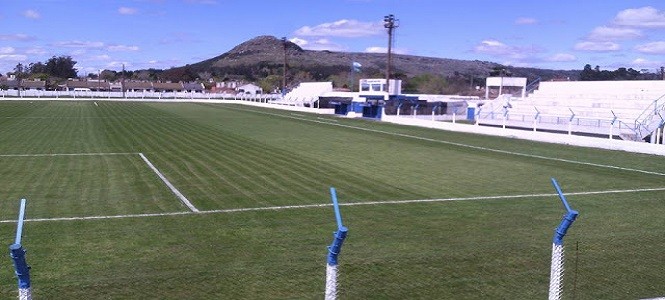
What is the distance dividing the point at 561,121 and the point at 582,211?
83.4 feet

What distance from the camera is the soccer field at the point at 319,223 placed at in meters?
7.97

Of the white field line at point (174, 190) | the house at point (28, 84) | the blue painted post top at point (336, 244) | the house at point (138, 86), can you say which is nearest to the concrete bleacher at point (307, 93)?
the white field line at point (174, 190)

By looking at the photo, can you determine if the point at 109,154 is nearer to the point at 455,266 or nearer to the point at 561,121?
the point at 455,266

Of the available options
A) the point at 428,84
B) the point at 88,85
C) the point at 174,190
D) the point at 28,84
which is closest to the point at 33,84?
the point at 28,84

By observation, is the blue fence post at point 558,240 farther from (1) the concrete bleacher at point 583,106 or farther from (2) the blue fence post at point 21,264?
(1) the concrete bleacher at point 583,106

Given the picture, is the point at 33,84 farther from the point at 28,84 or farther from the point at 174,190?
the point at 174,190

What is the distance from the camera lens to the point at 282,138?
3042cm

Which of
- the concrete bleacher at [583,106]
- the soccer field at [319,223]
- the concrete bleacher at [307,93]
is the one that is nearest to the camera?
the soccer field at [319,223]

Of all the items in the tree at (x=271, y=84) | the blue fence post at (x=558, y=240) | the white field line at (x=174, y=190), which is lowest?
the white field line at (x=174, y=190)

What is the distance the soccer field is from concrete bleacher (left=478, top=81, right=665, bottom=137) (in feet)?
34.3

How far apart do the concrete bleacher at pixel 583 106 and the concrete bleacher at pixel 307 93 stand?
35.8m

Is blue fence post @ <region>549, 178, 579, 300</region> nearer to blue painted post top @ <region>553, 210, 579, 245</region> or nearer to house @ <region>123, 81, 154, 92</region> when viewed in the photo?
blue painted post top @ <region>553, 210, 579, 245</region>

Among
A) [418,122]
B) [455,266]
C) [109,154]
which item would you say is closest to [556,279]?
[455,266]

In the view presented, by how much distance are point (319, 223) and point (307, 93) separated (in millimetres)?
78007
